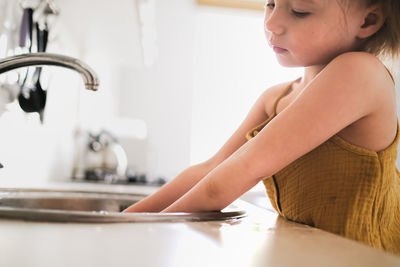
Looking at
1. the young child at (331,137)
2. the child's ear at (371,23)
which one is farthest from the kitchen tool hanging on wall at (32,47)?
the child's ear at (371,23)

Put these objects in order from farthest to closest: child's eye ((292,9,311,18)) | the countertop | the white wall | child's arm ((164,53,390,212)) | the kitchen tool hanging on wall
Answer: the white wall, the kitchen tool hanging on wall, child's eye ((292,9,311,18)), child's arm ((164,53,390,212)), the countertop

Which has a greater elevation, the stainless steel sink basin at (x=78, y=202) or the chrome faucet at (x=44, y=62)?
the chrome faucet at (x=44, y=62)

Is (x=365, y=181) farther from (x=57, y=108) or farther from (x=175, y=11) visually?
(x=175, y=11)

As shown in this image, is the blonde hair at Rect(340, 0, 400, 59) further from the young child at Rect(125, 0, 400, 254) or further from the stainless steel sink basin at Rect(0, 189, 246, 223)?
the stainless steel sink basin at Rect(0, 189, 246, 223)

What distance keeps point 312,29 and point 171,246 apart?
1.39ft

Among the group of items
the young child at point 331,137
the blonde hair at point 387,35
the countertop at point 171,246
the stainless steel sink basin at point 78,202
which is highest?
the blonde hair at point 387,35

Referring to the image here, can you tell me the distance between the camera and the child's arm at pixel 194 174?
80cm

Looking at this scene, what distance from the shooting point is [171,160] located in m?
3.39

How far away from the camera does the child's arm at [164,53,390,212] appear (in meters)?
0.52

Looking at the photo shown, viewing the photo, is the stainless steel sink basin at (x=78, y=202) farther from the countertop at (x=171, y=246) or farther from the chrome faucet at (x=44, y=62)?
the chrome faucet at (x=44, y=62)

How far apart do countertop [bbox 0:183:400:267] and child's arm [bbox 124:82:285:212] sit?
0.32 meters

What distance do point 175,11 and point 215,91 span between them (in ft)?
2.48

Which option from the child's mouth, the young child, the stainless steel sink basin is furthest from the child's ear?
the stainless steel sink basin

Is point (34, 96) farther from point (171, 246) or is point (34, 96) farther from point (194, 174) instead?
point (171, 246)
